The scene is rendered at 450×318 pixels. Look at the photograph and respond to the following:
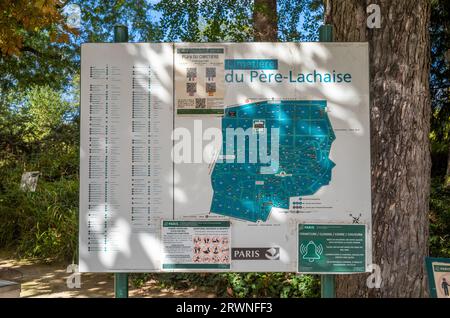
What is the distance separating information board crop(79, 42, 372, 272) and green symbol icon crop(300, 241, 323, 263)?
2.0 inches

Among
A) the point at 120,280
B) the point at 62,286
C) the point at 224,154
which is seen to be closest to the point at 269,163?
the point at 224,154

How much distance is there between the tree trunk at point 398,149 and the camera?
2.94 m

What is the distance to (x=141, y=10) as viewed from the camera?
12.7m

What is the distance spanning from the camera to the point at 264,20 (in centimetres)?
894

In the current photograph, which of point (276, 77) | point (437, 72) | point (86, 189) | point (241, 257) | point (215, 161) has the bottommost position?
point (241, 257)

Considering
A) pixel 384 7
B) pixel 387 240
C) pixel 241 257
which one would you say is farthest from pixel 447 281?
pixel 384 7

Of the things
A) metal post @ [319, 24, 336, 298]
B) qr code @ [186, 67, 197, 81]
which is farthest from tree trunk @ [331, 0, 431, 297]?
qr code @ [186, 67, 197, 81]

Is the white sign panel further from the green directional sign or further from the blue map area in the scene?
the green directional sign

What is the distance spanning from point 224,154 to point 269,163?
299 mm

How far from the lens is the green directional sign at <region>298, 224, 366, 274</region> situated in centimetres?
286
